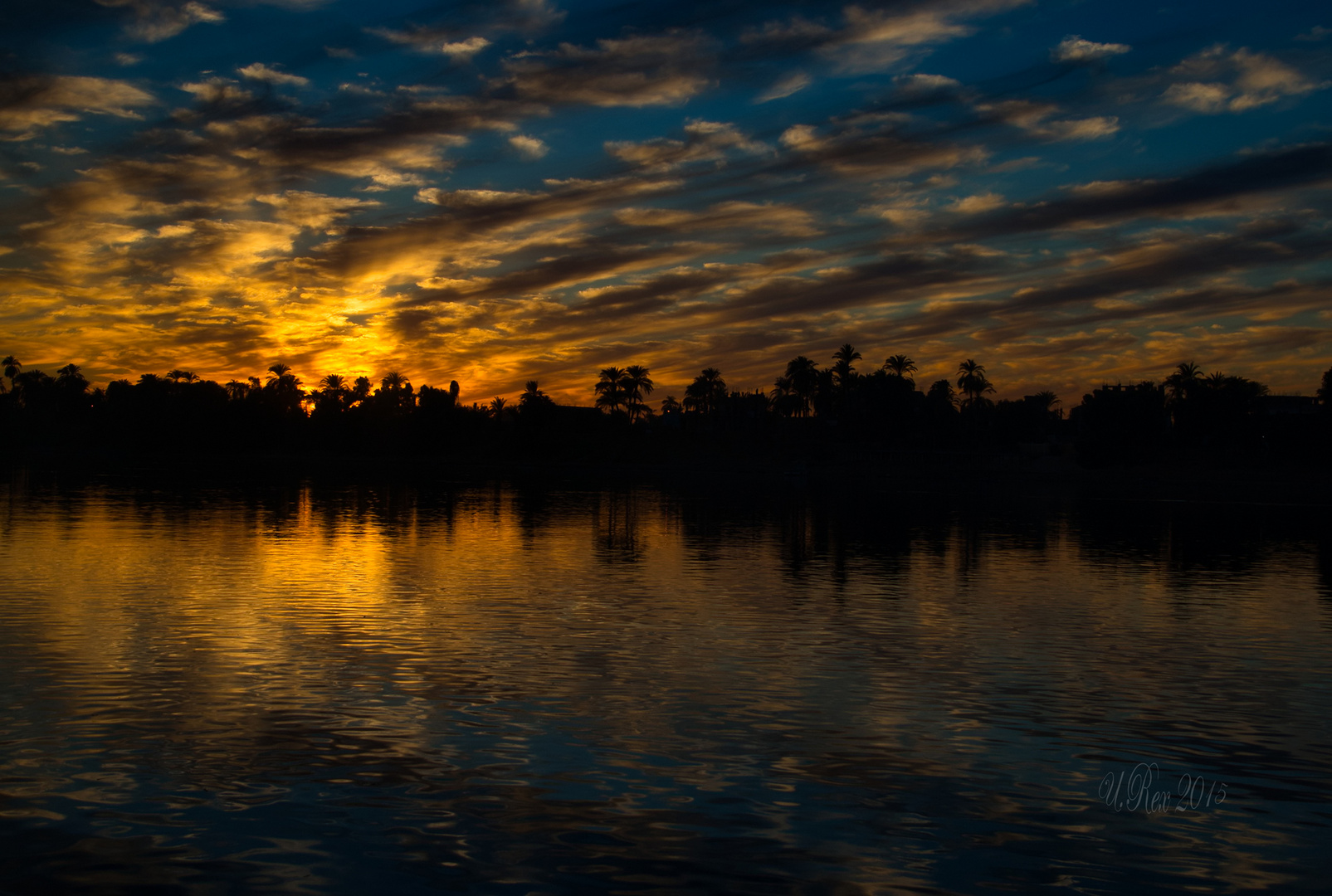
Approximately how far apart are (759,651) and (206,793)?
10.9 metres

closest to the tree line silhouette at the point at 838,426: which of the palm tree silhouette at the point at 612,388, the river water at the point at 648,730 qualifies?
the palm tree silhouette at the point at 612,388

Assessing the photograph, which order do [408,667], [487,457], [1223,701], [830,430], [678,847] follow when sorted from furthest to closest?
[487,457], [830,430], [408,667], [1223,701], [678,847]

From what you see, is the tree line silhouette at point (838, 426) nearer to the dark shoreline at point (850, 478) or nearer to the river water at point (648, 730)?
the dark shoreline at point (850, 478)

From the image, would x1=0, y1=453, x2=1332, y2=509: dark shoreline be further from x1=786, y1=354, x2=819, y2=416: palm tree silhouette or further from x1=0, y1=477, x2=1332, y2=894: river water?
x1=0, y1=477, x2=1332, y2=894: river water

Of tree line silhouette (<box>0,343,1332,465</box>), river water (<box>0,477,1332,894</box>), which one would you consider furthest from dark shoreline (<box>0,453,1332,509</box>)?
river water (<box>0,477,1332,894</box>)

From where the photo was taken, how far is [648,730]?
13.7m

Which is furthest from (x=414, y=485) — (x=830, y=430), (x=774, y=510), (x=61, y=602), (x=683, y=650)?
(x=830, y=430)

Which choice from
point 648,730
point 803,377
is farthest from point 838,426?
point 648,730

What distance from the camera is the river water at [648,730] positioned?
9.34 metres

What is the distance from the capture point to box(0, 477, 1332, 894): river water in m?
9.34

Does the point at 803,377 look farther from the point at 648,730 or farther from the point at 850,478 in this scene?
the point at 648,730

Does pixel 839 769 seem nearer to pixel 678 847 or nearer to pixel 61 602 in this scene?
pixel 678 847

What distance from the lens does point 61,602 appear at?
74.2ft

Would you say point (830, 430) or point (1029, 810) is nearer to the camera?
point (1029, 810)
